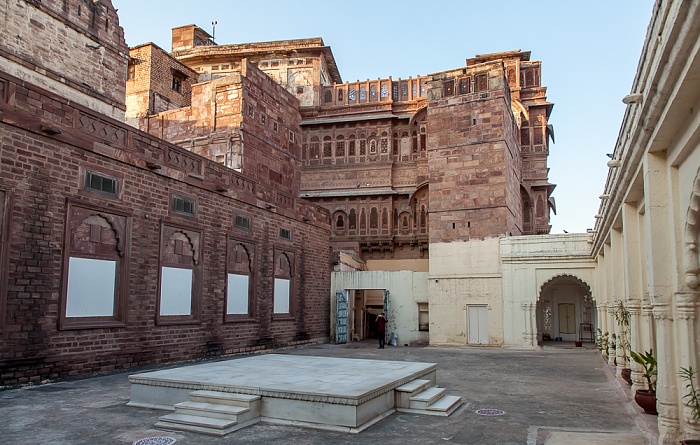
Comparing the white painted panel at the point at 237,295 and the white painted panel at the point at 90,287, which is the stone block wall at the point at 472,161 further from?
the white painted panel at the point at 90,287

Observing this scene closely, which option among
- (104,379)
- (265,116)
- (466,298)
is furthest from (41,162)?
(466,298)

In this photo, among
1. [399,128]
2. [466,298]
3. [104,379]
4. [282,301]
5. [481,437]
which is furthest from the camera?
[399,128]

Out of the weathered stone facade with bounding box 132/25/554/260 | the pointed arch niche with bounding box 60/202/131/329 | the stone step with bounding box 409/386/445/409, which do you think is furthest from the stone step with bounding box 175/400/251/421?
the weathered stone facade with bounding box 132/25/554/260

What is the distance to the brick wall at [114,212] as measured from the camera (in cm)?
1006

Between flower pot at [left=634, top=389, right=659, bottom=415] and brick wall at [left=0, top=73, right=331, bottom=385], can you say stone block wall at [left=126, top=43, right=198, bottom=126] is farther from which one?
flower pot at [left=634, top=389, right=659, bottom=415]

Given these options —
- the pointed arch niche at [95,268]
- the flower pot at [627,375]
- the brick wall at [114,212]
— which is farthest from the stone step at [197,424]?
the flower pot at [627,375]

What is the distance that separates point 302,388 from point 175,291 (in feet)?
24.9

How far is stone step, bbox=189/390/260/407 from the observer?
7.13 metres

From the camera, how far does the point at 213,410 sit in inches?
275

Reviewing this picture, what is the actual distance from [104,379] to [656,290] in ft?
30.6

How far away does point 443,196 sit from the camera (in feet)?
77.5

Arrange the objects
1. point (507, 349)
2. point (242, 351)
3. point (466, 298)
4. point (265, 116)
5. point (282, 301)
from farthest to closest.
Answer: point (265, 116) < point (466, 298) < point (507, 349) < point (282, 301) < point (242, 351)

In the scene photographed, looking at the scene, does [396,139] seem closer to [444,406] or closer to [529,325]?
[529,325]

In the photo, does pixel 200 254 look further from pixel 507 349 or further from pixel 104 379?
pixel 507 349
